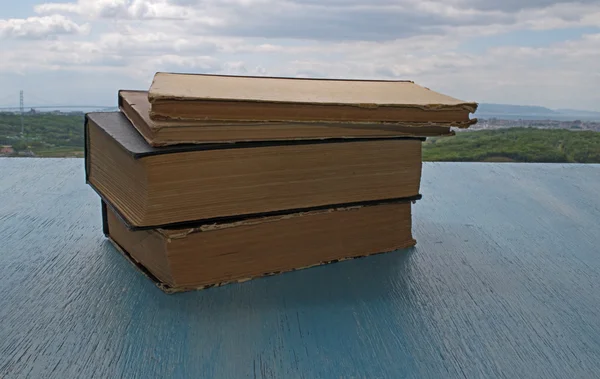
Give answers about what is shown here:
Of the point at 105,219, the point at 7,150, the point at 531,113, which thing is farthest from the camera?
the point at 531,113

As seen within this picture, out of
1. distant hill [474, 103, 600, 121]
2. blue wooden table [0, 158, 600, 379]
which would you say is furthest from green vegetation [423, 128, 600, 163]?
blue wooden table [0, 158, 600, 379]

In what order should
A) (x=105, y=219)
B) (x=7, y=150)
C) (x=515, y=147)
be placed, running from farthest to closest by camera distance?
(x=515, y=147) → (x=7, y=150) → (x=105, y=219)

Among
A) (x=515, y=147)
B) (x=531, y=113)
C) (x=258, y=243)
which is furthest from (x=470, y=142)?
(x=258, y=243)

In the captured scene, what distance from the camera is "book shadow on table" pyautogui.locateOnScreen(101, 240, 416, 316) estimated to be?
531mm

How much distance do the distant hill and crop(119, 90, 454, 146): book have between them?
3.12 feet

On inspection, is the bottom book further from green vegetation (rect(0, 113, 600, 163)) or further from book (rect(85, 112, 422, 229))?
green vegetation (rect(0, 113, 600, 163))

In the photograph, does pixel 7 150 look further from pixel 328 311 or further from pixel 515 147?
pixel 515 147

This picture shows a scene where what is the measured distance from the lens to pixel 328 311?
1.70ft

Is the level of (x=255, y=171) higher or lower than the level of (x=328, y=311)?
higher

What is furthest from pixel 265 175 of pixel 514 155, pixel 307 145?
pixel 514 155

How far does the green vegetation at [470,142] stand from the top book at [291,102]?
0.56m

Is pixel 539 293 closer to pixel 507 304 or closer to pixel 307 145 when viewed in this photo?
pixel 507 304

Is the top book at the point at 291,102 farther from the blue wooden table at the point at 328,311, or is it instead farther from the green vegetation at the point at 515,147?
the green vegetation at the point at 515,147

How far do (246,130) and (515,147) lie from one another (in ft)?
3.04
